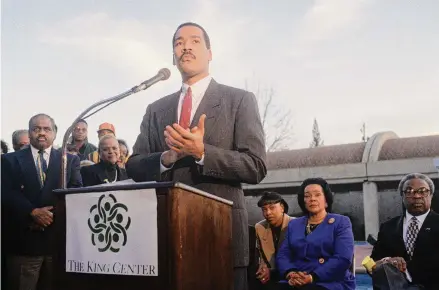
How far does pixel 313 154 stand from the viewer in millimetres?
16641

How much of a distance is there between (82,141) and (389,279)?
355 centimetres

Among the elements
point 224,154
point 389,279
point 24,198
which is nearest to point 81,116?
point 24,198

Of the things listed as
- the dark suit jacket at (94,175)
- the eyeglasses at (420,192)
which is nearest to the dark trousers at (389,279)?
the eyeglasses at (420,192)

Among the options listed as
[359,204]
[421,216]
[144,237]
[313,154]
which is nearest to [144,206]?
[144,237]

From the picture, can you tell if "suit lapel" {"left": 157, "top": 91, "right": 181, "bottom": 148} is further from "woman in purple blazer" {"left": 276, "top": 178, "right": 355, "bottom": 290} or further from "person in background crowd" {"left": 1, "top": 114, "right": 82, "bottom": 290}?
"woman in purple blazer" {"left": 276, "top": 178, "right": 355, "bottom": 290}

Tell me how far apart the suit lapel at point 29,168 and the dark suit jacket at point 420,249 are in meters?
2.76

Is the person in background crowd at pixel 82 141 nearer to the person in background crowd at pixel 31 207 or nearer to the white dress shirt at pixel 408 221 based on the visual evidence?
the person in background crowd at pixel 31 207

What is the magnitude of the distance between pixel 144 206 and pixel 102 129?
384cm

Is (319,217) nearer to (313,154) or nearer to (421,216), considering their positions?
(421,216)

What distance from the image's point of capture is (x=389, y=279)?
3.53m

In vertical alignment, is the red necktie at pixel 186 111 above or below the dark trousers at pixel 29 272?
above

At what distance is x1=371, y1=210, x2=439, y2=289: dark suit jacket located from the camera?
3527 millimetres

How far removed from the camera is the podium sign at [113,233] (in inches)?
61.5

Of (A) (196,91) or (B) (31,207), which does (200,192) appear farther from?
(B) (31,207)
